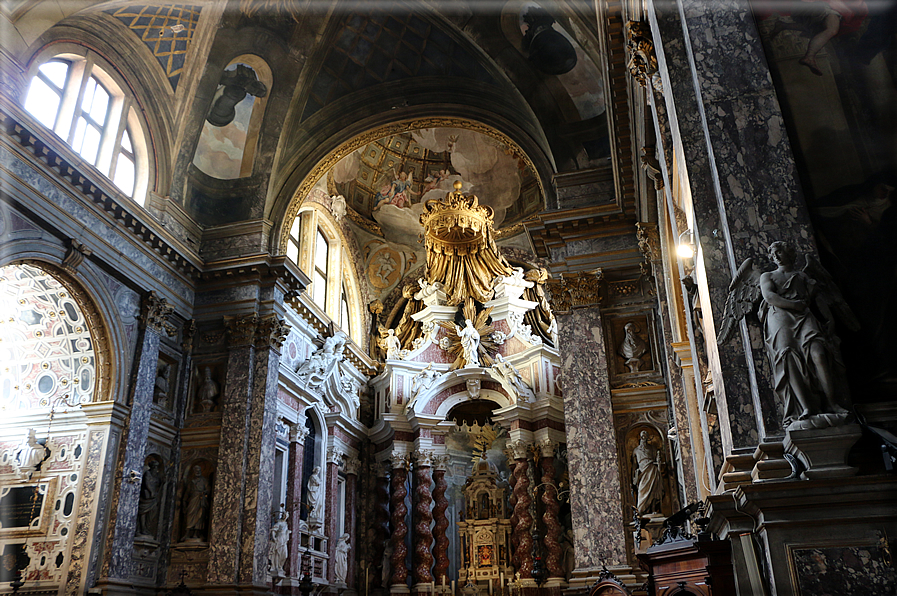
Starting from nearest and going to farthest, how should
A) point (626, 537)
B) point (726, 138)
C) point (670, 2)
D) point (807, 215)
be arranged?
point (807, 215)
point (726, 138)
point (670, 2)
point (626, 537)

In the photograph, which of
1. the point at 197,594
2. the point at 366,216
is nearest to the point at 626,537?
the point at 197,594

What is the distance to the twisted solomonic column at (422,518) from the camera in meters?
17.3

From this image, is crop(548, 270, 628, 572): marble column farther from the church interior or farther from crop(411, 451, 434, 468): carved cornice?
crop(411, 451, 434, 468): carved cornice

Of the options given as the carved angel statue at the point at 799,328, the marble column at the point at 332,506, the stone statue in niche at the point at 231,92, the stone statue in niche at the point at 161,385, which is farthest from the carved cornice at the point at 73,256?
the carved angel statue at the point at 799,328

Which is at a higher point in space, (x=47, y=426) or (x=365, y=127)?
(x=365, y=127)

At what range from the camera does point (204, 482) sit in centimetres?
1364

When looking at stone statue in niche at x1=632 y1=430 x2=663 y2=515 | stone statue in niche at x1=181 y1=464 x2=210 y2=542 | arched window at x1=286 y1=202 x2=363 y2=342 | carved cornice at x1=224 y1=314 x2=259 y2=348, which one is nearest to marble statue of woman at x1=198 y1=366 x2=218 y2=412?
carved cornice at x1=224 y1=314 x2=259 y2=348

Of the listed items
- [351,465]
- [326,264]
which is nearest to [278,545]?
[351,465]

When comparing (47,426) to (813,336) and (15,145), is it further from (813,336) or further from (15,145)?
(813,336)

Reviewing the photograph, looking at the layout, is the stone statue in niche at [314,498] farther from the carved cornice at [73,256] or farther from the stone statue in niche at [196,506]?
the carved cornice at [73,256]

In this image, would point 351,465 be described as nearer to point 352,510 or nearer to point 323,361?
point 352,510

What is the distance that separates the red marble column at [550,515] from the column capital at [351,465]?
483cm

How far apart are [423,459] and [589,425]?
23.0 feet

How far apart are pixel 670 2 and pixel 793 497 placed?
160 inches
